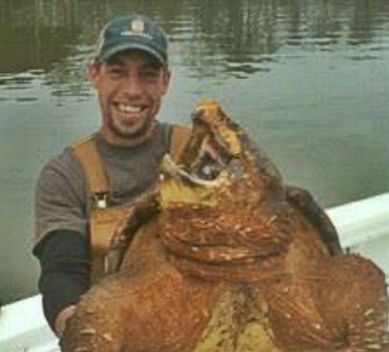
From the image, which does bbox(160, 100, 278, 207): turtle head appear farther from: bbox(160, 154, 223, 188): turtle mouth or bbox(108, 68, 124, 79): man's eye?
bbox(108, 68, 124, 79): man's eye

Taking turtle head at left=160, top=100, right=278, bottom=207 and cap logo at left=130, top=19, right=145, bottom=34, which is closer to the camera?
turtle head at left=160, top=100, right=278, bottom=207

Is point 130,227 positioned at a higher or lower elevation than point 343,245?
higher

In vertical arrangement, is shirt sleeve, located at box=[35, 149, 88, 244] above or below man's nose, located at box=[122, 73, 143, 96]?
below

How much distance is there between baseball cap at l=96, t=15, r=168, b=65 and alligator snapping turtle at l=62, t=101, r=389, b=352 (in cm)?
106

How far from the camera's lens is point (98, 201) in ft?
11.3

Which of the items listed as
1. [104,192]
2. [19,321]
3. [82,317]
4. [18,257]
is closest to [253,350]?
[82,317]

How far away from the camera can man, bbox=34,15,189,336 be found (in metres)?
3.32

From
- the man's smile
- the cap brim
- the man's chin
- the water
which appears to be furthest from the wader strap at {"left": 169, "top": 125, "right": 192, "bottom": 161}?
the water

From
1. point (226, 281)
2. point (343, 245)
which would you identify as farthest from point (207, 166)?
point (343, 245)

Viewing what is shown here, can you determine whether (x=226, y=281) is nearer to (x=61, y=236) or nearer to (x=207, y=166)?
(x=207, y=166)

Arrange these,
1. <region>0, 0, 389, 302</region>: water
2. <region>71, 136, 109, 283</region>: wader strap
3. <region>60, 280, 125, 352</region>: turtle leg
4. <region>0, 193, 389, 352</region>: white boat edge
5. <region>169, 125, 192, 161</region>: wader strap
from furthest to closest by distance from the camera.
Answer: <region>0, 0, 389, 302</region>: water
<region>0, 193, 389, 352</region>: white boat edge
<region>169, 125, 192, 161</region>: wader strap
<region>71, 136, 109, 283</region>: wader strap
<region>60, 280, 125, 352</region>: turtle leg

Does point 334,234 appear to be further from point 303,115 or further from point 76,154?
point 303,115

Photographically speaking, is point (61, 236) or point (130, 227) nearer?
point (130, 227)

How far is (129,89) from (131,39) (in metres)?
0.17
